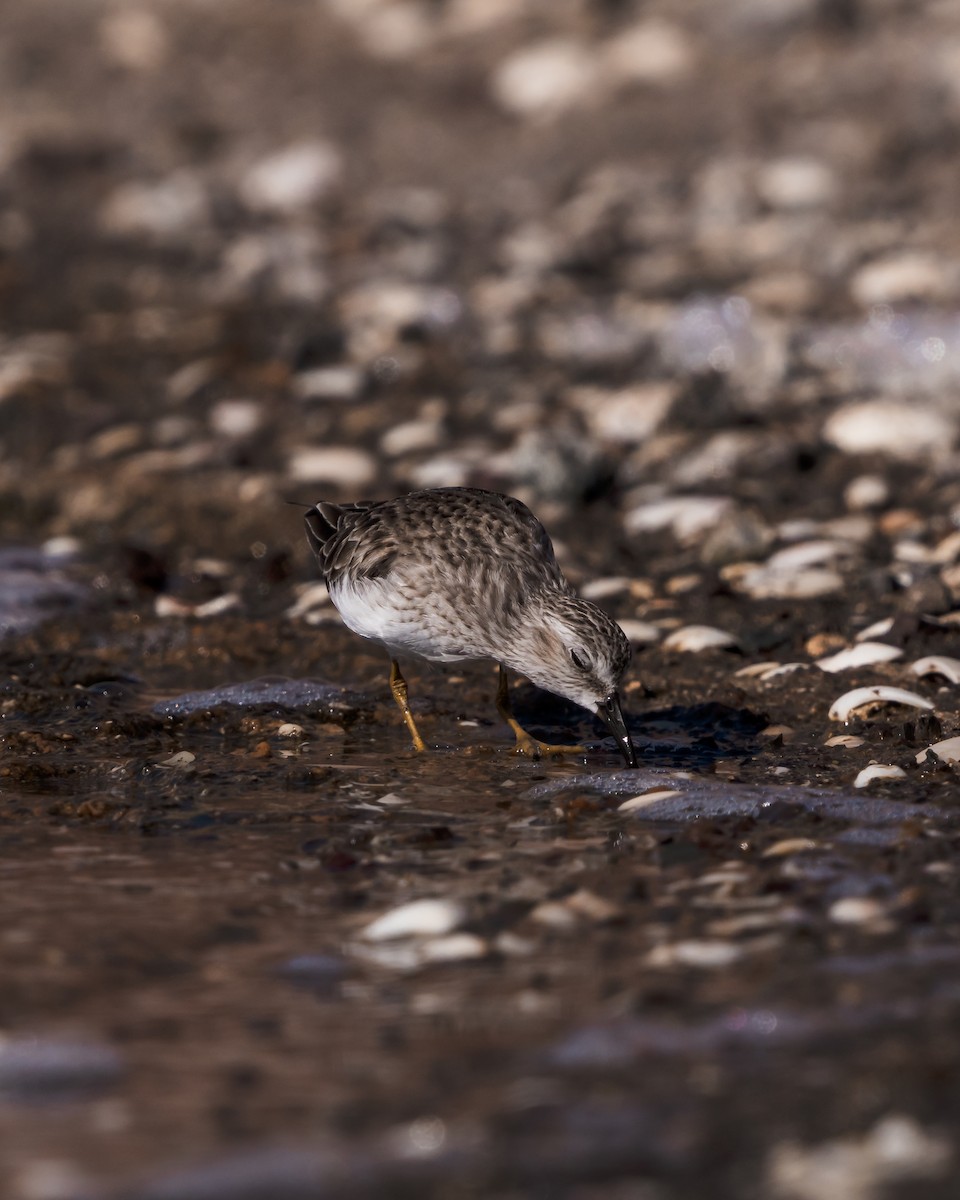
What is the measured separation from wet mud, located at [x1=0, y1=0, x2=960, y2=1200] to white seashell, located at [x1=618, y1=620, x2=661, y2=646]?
0.23 feet

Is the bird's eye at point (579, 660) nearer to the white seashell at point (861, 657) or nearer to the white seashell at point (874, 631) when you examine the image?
the white seashell at point (861, 657)

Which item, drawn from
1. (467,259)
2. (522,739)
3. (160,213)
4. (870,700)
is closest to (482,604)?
(522,739)

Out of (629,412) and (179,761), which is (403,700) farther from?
(629,412)

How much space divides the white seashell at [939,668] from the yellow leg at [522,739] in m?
1.21

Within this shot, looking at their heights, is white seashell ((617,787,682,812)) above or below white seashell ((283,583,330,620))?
below

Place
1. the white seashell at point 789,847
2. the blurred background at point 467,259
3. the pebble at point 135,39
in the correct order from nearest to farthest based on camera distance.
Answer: the white seashell at point 789,847, the blurred background at point 467,259, the pebble at point 135,39

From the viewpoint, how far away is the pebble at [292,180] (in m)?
12.5

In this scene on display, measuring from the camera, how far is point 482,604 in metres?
5.68

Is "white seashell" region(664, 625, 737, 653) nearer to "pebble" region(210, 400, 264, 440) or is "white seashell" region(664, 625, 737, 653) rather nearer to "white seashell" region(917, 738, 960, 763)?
"white seashell" region(917, 738, 960, 763)

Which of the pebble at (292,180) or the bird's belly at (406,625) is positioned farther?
the pebble at (292,180)

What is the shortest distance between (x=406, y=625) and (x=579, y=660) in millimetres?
585

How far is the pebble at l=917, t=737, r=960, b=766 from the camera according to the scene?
5152 mm

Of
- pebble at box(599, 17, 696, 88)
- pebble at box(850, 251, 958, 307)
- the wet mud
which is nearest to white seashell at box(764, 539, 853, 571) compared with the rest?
the wet mud

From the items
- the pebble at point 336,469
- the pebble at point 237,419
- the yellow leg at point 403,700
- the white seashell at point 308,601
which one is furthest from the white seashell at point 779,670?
the pebble at point 237,419
